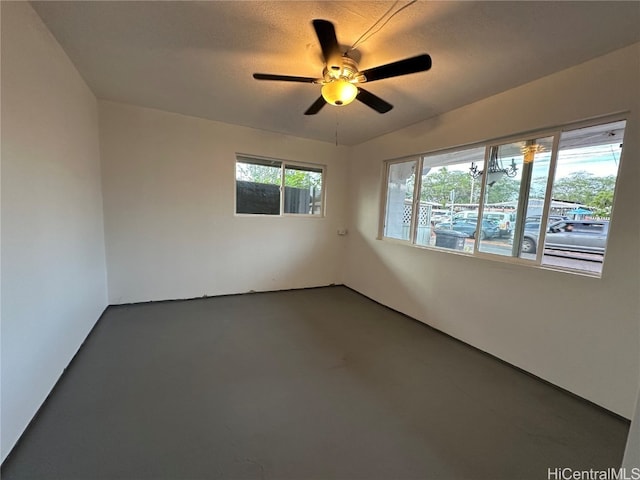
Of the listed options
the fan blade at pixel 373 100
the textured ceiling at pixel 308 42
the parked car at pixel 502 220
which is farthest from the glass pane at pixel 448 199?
the fan blade at pixel 373 100

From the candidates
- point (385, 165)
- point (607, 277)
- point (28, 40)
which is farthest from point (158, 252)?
point (607, 277)

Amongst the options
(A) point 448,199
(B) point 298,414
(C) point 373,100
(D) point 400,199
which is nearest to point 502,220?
(A) point 448,199

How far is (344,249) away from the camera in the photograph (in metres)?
4.77

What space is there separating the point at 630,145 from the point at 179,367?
12.1 feet

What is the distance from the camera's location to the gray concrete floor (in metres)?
1.40

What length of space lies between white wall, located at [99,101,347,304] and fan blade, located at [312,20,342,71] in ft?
7.81

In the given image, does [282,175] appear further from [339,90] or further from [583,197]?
[583,197]

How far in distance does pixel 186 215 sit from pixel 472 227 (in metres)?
3.53

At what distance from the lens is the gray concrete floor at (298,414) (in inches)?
55.1

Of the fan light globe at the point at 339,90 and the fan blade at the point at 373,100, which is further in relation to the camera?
the fan blade at the point at 373,100

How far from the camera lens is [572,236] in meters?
2.11

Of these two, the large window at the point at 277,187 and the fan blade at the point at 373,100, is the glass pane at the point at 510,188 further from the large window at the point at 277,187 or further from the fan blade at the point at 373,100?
the large window at the point at 277,187

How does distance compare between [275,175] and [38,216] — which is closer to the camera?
[38,216]

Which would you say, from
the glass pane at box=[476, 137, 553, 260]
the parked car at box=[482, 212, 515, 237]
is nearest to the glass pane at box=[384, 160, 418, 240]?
the glass pane at box=[476, 137, 553, 260]
